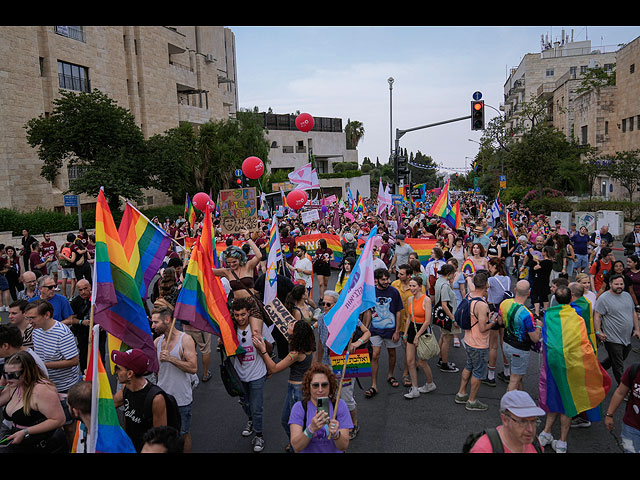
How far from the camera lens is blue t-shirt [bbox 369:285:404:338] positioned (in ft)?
20.8

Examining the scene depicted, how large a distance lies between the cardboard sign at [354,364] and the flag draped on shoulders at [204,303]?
1.03m

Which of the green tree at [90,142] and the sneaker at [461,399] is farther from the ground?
the green tree at [90,142]

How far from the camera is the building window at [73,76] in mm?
29547

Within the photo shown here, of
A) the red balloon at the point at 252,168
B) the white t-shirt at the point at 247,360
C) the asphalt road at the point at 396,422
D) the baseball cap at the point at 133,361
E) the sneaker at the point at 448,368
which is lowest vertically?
the asphalt road at the point at 396,422

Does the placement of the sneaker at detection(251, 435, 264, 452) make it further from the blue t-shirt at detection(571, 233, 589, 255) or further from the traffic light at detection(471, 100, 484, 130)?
the traffic light at detection(471, 100, 484, 130)

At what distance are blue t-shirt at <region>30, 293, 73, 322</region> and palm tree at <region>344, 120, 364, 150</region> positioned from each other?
3090 inches

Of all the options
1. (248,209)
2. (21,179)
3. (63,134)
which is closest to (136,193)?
(63,134)

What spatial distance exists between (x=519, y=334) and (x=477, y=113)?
455 inches

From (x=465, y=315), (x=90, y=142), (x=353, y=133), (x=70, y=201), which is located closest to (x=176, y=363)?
(x=465, y=315)

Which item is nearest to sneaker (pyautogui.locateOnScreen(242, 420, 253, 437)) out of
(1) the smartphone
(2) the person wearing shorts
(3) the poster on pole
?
(1) the smartphone

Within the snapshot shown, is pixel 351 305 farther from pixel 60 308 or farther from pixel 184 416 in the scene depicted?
pixel 60 308

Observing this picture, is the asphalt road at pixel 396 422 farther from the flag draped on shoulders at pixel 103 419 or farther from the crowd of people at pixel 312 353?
the flag draped on shoulders at pixel 103 419

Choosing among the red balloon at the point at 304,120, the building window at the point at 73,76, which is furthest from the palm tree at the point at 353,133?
the red balloon at the point at 304,120
